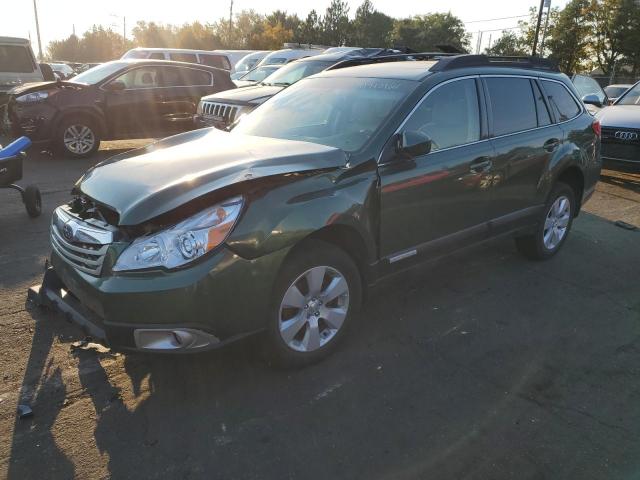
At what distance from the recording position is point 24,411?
278 centimetres

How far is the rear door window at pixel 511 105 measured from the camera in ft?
14.1

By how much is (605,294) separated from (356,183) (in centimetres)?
276

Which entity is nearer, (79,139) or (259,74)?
(79,139)

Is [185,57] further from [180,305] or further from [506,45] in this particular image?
[506,45]

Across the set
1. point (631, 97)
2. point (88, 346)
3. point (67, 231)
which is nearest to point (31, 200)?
point (88, 346)

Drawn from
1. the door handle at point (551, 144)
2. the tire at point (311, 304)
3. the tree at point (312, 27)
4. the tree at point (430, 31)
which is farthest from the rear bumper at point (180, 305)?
the tree at point (312, 27)

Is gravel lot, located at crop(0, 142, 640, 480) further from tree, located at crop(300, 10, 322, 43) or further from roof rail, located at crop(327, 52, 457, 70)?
tree, located at crop(300, 10, 322, 43)

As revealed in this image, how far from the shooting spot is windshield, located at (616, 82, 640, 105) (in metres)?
10.0

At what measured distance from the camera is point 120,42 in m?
81.3

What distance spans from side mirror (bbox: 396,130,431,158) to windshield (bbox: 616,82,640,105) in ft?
27.8

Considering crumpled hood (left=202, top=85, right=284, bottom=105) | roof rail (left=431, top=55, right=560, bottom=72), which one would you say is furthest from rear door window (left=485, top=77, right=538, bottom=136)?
crumpled hood (left=202, top=85, right=284, bottom=105)

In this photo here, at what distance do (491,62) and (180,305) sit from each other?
336cm

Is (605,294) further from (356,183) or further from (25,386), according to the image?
(25,386)

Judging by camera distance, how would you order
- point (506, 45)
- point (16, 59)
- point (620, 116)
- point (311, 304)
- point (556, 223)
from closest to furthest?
point (311, 304) → point (556, 223) → point (620, 116) → point (16, 59) → point (506, 45)
